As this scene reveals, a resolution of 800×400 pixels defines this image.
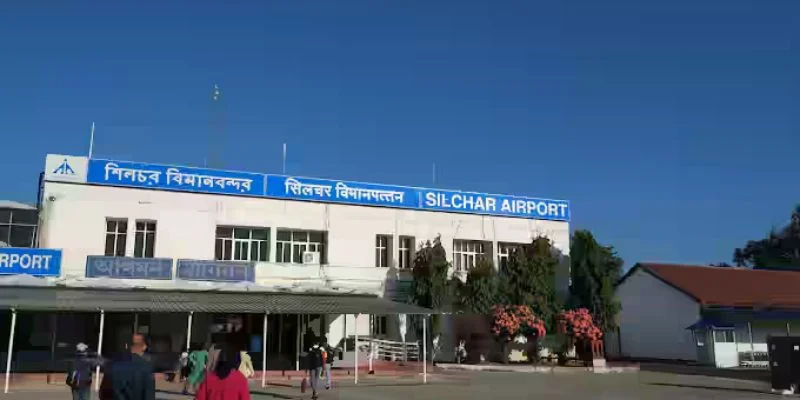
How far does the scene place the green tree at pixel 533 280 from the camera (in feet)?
102

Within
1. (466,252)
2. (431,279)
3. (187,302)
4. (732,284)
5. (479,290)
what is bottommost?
(187,302)

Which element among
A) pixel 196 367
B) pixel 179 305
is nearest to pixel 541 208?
pixel 179 305

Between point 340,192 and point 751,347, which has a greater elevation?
point 340,192

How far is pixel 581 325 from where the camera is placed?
99.7 feet

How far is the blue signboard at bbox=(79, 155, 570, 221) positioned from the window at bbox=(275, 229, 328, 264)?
153cm

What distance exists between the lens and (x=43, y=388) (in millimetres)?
19266

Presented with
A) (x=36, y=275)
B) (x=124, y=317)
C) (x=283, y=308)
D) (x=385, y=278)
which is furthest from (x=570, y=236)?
(x=36, y=275)

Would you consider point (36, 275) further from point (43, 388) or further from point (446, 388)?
point (446, 388)

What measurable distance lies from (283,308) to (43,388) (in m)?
7.17

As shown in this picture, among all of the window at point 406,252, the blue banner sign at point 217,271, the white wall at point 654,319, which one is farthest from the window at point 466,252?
the white wall at point 654,319

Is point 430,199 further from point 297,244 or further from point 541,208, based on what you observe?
point 297,244

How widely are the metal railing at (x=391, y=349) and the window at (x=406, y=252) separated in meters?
3.59

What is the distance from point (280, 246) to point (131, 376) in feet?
78.4

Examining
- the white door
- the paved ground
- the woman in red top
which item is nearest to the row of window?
the paved ground
